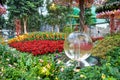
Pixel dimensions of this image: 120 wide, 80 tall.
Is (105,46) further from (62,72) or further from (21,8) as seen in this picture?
(21,8)

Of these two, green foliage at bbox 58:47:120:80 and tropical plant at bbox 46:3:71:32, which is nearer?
green foliage at bbox 58:47:120:80

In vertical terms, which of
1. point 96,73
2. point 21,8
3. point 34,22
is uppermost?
→ point 96,73

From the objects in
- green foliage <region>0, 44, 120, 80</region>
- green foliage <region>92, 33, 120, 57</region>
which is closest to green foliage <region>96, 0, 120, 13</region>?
green foliage <region>92, 33, 120, 57</region>

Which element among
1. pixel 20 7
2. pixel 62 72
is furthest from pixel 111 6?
pixel 20 7

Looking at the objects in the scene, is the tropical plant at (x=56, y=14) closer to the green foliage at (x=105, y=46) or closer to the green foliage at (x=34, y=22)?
the green foliage at (x=34, y=22)

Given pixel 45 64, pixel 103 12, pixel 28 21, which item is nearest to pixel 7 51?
pixel 45 64

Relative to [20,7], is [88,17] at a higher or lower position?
lower

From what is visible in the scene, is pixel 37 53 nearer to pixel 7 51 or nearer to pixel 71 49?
pixel 7 51

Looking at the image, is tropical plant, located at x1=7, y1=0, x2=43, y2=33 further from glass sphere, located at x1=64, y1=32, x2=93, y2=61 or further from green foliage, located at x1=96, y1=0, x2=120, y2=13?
glass sphere, located at x1=64, y1=32, x2=93, y2=61

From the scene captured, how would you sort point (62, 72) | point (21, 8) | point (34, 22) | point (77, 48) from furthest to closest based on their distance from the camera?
point (34, 22) < point (21, 8) < point (77, 48) < point (62, 72)

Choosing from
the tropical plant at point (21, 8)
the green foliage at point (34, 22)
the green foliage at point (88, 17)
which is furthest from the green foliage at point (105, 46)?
the green foliage at point (34, 22)

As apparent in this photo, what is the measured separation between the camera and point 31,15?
2470 centimetres

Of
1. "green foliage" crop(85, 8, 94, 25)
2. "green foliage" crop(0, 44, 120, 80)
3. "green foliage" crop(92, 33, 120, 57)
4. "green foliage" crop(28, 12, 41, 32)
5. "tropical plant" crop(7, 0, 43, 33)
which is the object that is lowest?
"green foliage" crop(28, 12, 41, 32)

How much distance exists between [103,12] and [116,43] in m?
2.12
